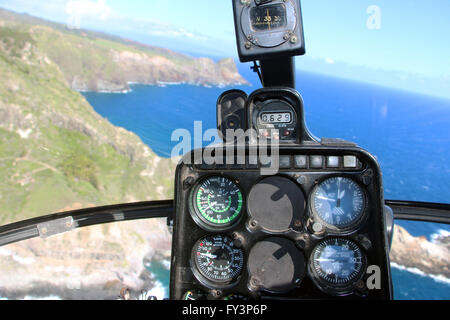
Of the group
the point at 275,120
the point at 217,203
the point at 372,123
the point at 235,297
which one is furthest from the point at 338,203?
the point at 372,123

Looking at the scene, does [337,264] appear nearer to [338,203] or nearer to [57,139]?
[338,203]

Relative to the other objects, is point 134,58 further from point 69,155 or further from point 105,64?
point 69,155

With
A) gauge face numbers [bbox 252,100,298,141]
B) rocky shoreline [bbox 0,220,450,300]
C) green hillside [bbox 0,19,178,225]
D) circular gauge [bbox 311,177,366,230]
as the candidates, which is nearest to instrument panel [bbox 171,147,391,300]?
circular gauge [bbox 311,177,366,230]

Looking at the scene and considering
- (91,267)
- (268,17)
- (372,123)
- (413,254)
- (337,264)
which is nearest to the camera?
(268,17)

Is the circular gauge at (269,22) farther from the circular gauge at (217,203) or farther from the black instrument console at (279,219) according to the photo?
the circular gauge at (217,203)

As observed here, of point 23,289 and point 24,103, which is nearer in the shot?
point 23,289

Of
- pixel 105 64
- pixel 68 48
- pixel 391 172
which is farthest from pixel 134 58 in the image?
pixel 391 172
